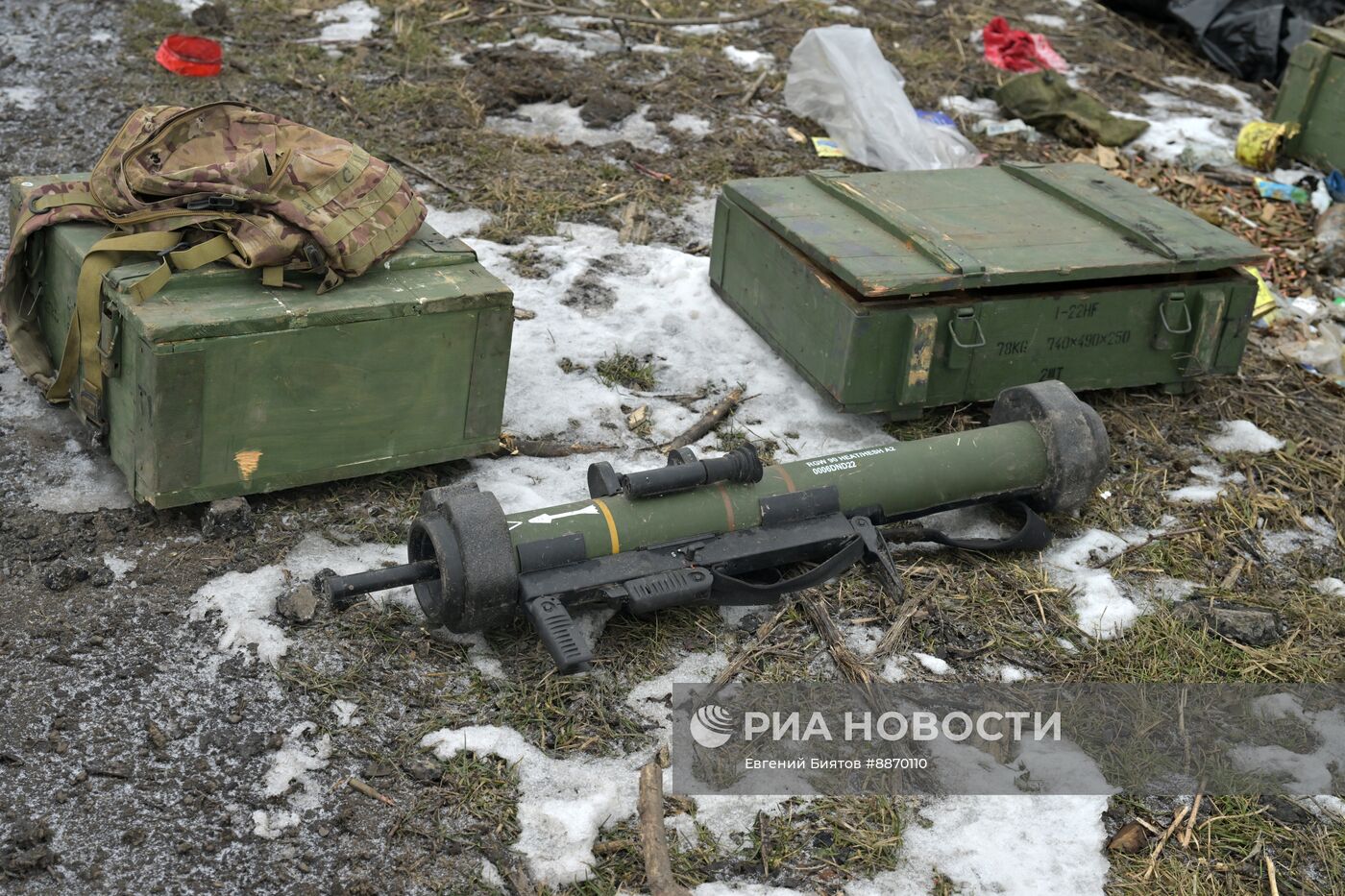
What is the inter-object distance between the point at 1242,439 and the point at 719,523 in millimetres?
2391


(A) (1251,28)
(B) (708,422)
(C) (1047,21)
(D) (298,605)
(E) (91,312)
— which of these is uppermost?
(A) (1251,28)

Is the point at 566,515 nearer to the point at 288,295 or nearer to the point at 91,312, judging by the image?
the point at 288,295

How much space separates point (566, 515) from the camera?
3.56m

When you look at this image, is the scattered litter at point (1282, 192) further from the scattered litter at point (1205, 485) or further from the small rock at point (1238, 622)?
the small rock at point (1238, 622)

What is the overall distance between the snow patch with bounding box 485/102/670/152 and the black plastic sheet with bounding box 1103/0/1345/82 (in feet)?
14.3

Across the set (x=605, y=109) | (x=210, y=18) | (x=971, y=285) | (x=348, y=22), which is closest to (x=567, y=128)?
(x=605, y=109)

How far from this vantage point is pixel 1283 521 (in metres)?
4.46

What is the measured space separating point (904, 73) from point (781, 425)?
13.5ft

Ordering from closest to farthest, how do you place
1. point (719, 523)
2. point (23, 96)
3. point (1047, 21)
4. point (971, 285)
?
point (719, 523), point (971, 285), point (23, 96), point (1047, 21)

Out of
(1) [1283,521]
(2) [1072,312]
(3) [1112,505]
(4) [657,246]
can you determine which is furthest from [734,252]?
(1) [1283,521]

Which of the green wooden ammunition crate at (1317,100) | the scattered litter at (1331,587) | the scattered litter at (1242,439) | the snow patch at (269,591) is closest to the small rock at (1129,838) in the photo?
the scattered litter at (1331,587)

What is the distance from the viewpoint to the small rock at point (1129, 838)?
120 inches

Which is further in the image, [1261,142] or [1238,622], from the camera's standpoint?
[1261,142]

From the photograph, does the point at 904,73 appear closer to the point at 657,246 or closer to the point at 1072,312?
the point at 657,246
